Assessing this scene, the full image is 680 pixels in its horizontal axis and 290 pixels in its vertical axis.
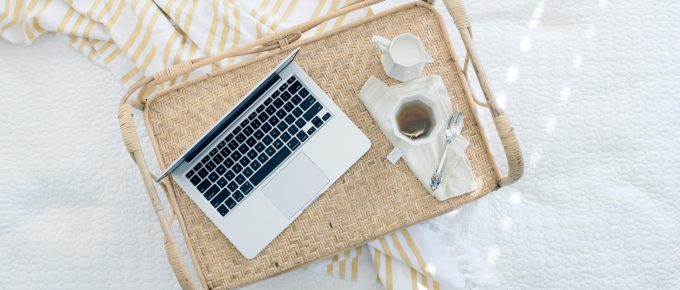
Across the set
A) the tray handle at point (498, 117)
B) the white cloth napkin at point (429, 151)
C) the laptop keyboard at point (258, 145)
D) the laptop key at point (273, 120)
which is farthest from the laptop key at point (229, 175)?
the tray handle at point (498, 117)

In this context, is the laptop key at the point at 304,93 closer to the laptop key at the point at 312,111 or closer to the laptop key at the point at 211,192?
the laptop key at the point at 312,111

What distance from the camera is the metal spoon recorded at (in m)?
0.86

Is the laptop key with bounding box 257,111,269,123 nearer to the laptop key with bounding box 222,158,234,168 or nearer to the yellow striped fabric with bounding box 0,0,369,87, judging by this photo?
the laptop key with bounding box 222,158,234,168

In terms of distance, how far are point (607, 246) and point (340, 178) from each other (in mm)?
606

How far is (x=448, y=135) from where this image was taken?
0.86m

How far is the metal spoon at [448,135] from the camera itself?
86 cm

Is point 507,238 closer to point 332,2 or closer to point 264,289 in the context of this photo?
point 264,289

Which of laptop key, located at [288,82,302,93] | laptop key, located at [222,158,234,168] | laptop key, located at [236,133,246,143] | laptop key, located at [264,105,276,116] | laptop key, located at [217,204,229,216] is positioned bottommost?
laptop key, located at [217,204,229,216]

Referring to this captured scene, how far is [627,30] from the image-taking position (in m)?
1.18

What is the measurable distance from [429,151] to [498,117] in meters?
0.12

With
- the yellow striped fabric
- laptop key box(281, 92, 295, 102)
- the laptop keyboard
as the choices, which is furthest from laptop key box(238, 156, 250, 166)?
the yellow striped fabric

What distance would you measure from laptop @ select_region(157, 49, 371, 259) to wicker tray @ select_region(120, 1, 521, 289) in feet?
0.06

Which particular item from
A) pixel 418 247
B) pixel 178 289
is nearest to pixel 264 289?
pixel 178 289

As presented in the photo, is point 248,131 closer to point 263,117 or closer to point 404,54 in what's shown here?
point 263,117
